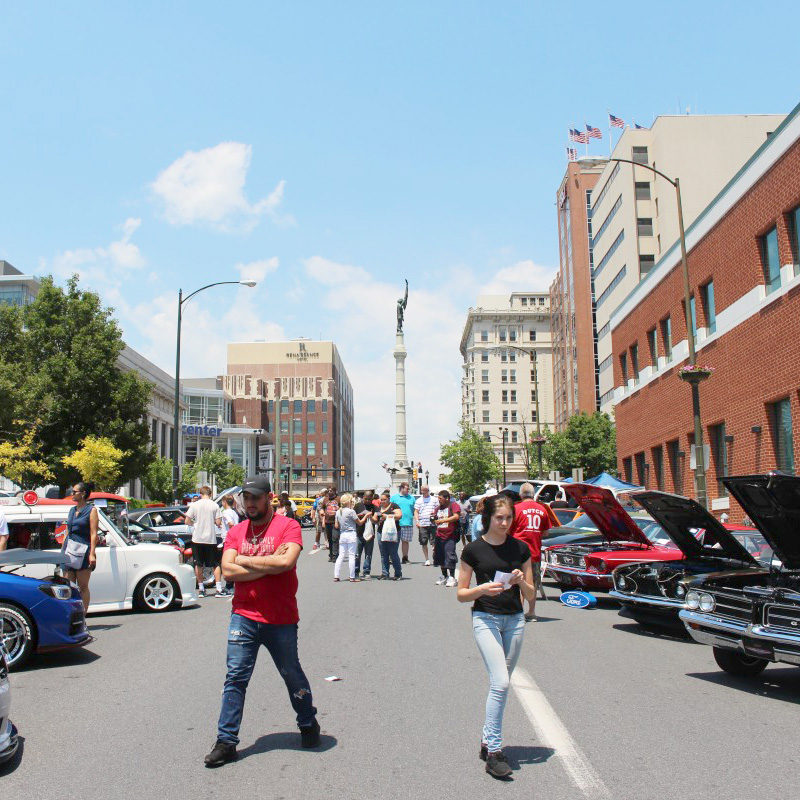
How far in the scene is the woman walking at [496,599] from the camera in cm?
510

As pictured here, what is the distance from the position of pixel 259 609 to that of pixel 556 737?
7.36 feet

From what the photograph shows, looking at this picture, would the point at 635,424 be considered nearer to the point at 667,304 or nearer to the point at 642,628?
the point at 667,304

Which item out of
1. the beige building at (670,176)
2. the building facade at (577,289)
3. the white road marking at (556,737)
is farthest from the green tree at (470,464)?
the white road marking at (556,737)

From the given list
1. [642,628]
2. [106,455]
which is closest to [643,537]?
[642,628]

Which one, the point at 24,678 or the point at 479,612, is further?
the point at 24,678

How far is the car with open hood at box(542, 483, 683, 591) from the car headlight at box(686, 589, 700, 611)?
4013mm

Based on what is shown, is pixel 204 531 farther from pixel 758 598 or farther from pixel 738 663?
pixel 758 598

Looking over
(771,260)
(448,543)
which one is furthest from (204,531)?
(771,260)

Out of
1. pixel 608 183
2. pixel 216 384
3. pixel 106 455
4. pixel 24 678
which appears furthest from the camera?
pixel 216 384

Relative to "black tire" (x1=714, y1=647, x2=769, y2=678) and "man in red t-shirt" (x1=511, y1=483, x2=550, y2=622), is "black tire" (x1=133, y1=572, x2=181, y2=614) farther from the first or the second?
"black tire" (x1=714, y1=647, x2=769, y2=678)

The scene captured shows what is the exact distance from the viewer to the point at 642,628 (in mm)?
11234

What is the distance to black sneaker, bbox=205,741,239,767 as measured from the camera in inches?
206

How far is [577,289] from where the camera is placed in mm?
87938

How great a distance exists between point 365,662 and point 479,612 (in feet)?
12.4
